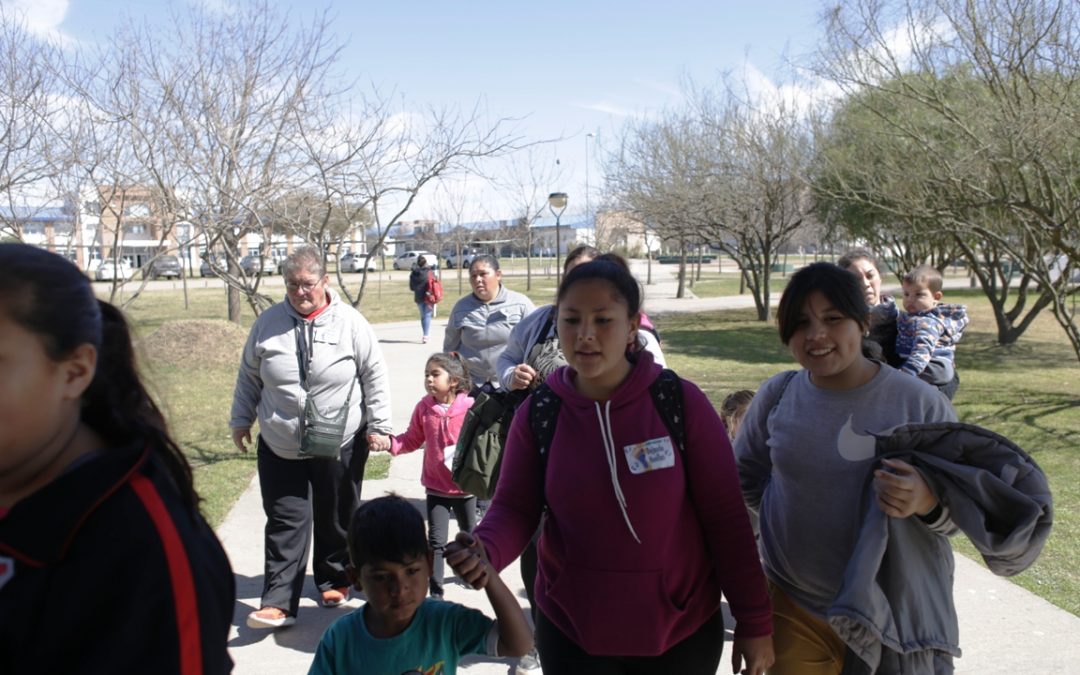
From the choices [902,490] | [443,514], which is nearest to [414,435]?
[443,514]

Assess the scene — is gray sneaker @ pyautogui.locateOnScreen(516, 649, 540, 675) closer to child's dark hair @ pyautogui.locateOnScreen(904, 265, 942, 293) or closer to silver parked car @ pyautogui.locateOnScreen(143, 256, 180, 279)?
child's dark hair @ pyautogui.locateOnScreen(904, 265, 942, 293)

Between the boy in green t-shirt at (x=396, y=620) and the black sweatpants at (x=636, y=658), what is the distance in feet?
0.41

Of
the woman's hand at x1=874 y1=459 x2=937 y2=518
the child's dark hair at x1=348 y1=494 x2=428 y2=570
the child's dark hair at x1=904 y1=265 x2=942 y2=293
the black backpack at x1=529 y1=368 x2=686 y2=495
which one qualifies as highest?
the child's dark hair at x1=904 y1=265 x2=942 y2=293

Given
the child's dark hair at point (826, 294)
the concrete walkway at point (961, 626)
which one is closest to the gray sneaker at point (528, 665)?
the concrete walkway at point (961, 626)

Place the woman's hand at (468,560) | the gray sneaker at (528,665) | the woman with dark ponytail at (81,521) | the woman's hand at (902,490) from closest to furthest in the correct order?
the woman with dark ponytail at (81,521) < the woman's hand at (468,560) < the woman's hand at (902,490) < the gray sneaker at (528,665)

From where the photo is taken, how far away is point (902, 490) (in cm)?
222

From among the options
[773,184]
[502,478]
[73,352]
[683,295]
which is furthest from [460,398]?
[683,295]

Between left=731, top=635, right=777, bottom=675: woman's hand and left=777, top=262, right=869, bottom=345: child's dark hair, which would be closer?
left=731, top=635, right=777, bottom=675: woman's hand

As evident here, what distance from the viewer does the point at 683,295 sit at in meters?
33.0

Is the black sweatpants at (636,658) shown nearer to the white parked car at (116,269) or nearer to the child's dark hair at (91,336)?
the child's dark hair at (91,336)

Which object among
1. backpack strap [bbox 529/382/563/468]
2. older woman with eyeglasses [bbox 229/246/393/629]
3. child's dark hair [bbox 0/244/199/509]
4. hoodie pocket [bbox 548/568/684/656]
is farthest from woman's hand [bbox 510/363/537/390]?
child's dark hair [bbox 0/244/199/509]

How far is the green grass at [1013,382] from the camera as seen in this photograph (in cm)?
569

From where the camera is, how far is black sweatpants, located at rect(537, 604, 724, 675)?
2.31m

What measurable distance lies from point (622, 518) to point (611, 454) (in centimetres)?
16
